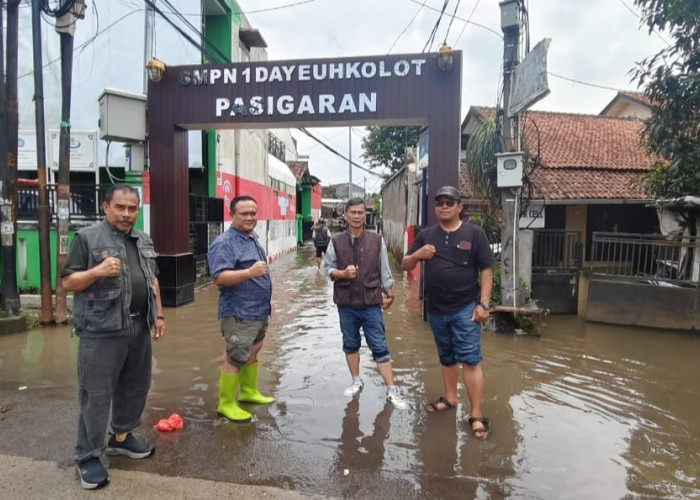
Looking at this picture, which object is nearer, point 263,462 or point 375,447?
point 263,462

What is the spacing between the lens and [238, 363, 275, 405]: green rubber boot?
4.06 metres

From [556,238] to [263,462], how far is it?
670 centimetres

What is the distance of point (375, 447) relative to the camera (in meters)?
3.41

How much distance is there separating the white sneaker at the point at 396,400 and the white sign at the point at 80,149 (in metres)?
7.58

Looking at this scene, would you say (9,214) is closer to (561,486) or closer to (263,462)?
(263,462)

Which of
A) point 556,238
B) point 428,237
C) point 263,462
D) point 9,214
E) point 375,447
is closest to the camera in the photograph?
point 263,462

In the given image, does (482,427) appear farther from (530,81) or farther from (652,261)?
(652,261)

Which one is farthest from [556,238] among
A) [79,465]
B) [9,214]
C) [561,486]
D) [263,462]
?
[9,214]

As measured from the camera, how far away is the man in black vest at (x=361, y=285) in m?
4.09

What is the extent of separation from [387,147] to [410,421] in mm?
26166

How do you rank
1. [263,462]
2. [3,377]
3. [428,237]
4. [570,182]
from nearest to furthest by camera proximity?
[263,462], [428,237], [3,377], [570,182]

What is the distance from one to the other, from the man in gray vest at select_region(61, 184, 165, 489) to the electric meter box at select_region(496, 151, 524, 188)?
4.94 metres

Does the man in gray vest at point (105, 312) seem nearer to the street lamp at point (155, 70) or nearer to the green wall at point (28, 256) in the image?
the street lamp at point (155, 70)

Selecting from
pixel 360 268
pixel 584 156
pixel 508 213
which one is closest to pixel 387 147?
pixel 584 156
